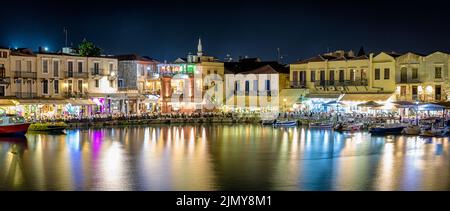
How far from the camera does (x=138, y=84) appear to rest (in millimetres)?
70000

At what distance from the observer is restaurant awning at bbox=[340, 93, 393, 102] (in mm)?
58188

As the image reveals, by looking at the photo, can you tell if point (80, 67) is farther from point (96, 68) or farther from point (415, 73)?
point (415, 73)

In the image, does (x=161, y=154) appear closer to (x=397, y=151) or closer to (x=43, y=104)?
(x=397, y=151)

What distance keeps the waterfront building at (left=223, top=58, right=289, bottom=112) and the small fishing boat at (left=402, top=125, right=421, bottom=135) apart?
68.3 feet

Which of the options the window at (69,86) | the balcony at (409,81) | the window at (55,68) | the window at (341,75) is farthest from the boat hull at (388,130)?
the window at (55,68)

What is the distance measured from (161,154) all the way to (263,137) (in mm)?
12468

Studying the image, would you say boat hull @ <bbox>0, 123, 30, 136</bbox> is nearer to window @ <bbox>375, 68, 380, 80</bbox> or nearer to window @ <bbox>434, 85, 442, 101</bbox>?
window @ <bbox>375, 68, 380, 80</bbox>

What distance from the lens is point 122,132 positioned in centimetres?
5134

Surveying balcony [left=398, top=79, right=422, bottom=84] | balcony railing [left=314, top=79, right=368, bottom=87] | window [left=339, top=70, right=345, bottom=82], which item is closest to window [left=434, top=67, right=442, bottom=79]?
balcony [left=398, top=79, right=422, bottom=84]

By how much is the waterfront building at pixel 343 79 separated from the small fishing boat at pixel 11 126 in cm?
2880

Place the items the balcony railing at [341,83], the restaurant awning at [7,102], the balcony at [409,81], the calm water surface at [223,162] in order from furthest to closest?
the balcony railing at [341,83] → the balcony at [409,81] → the restaurant awning at [7,102] → the calm water surface at [223,162]

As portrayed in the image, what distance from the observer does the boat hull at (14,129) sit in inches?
1786

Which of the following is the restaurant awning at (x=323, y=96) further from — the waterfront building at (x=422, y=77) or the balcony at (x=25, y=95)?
the balcony at (x=25, y=95)
